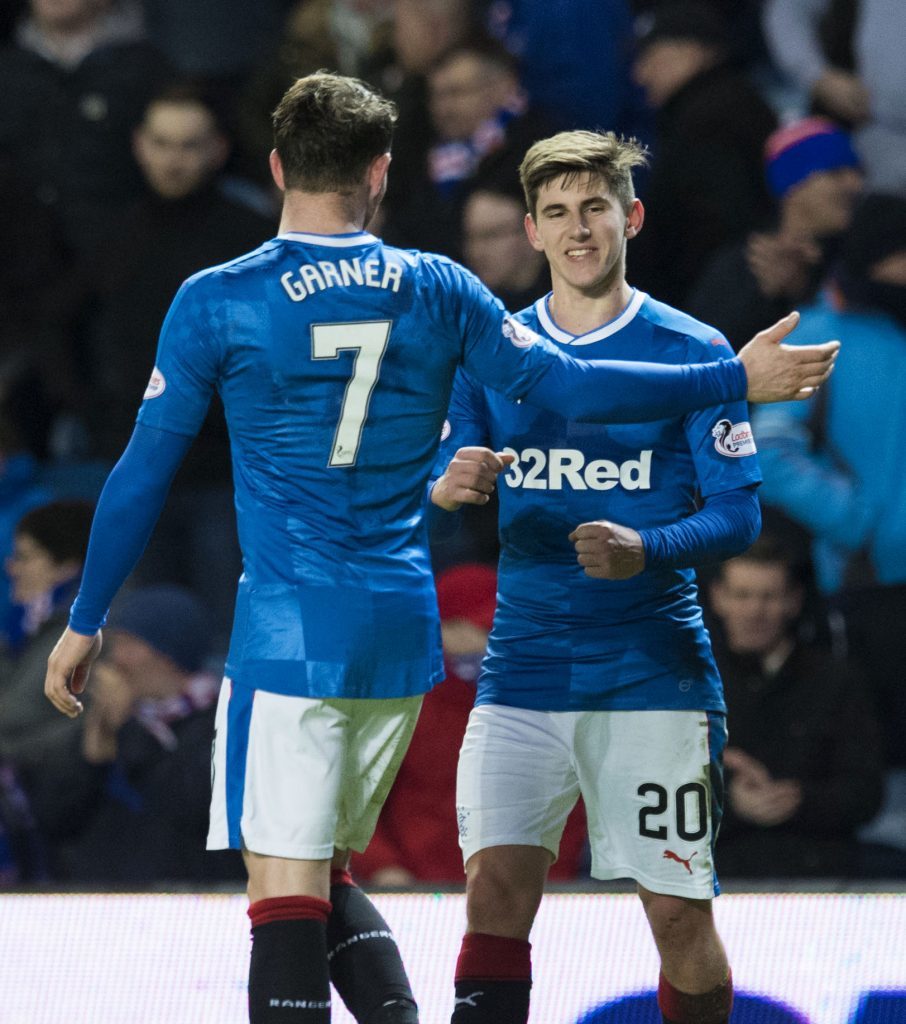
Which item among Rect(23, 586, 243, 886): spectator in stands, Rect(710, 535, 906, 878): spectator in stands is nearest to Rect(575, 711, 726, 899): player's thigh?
Rect(710, 535, 906, 878): spectator in stands

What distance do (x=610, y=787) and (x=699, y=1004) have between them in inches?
17.0

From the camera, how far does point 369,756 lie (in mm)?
3361

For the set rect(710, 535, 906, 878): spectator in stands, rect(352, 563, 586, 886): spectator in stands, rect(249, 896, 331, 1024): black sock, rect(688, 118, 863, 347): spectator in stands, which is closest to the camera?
rect(249, 896, 331, 1024): black sock

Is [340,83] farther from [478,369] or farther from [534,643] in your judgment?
[534,643]

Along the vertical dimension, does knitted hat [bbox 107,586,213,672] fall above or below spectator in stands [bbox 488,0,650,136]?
below

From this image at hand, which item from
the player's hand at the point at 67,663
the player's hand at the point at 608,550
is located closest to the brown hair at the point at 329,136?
the player's hand at the point at 608,550

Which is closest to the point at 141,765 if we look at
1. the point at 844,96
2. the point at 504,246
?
A: the point at 504,246

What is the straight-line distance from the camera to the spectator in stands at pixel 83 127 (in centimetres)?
688

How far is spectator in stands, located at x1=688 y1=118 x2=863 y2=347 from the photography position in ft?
19.2

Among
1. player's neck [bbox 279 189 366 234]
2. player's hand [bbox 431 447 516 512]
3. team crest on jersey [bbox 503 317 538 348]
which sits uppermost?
player's neck [bbox 279 189 366 234]

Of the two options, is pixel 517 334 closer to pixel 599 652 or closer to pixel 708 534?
pixel 708 534

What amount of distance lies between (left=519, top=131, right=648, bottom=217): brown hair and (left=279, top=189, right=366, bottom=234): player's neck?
0.42 m

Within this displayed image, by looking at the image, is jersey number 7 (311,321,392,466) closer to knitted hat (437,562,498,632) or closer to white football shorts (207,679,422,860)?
white football shorts (207,679,422,860)

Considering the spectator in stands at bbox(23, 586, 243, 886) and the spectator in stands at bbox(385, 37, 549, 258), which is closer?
the spectator in stands at bbox(23, 586, 243, 886)
